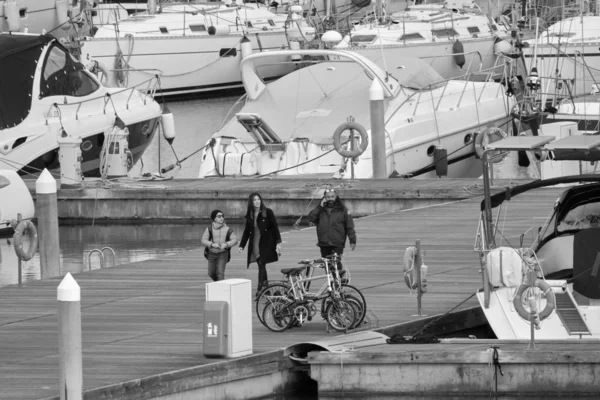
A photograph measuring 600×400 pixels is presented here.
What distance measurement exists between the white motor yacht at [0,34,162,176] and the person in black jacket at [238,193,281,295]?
1277 centimetres

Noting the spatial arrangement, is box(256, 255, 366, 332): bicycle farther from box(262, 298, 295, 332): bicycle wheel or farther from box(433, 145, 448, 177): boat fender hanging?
box(433, 145, 448, 177): boat fender hanging

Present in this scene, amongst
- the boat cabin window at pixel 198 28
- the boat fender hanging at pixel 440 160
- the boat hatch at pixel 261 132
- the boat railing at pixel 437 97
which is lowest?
the boat fender hanging at pixel 440 160

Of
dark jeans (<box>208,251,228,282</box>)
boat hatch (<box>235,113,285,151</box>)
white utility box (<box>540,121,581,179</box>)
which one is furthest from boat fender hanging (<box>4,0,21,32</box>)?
dark jeans (<box>208,251,228,282</box>)

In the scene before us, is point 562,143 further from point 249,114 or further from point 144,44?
point 144,44

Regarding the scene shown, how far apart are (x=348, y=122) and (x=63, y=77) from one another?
648 centimetres

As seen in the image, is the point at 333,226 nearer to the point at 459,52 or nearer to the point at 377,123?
the point at 377,123

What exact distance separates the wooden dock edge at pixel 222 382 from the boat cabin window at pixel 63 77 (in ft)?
56.0

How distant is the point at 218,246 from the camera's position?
1925cm

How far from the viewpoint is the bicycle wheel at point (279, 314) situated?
17.5 metres

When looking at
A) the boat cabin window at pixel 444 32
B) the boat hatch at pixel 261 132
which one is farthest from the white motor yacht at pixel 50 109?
the boat cabin window at pixel 444 32

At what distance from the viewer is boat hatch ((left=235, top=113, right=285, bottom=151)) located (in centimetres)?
3113

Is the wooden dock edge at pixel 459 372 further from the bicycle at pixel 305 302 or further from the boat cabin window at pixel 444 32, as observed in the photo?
the boat cabin window at pixel 444 32

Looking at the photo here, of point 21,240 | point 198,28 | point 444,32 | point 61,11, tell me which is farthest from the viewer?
point 61,11

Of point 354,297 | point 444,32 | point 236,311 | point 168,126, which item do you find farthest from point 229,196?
point 444,32
